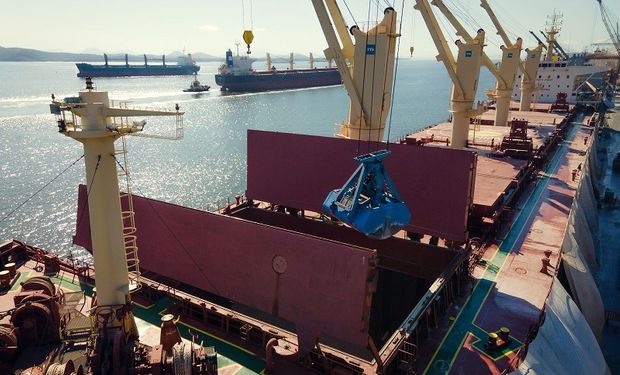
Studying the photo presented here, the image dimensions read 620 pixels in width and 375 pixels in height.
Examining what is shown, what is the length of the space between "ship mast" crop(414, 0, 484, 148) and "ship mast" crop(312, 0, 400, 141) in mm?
11802

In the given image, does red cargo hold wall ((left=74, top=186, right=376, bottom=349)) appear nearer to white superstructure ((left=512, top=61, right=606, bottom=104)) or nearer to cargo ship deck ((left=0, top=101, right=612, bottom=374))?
cargo ship deck ((left=0, top=101, right=612, bottom=374))

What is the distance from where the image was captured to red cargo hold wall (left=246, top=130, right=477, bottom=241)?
673 inches

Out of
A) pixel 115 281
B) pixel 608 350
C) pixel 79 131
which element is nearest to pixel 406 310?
pixel 608 350

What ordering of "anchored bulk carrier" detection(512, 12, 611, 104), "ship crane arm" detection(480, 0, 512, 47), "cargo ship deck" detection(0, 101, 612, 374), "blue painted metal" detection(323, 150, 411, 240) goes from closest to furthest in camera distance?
1. "blue painted metal" detection(323, 150, 411, 240)
2. "cargo ship deck" detection(0, 101, 612, 374)
3. "ship crane arm" detection(480, 0, 512, 47)
4. "anchored bulk carrier" detection(512, 12, 611, 104)

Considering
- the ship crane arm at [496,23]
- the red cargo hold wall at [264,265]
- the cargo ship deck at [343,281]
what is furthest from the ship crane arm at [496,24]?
the red cargo hold wall at [264,265]

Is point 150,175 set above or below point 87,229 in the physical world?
below

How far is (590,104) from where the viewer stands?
6881 cm

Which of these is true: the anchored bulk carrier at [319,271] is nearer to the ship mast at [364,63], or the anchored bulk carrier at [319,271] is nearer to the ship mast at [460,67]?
the ship mast at [364,63]

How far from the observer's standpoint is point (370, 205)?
39.2ft

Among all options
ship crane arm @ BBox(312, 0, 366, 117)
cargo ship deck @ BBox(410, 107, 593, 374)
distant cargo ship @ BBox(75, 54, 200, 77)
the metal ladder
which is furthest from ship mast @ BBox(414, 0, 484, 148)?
distant cargo ship @ BBox(75, 54, 200, 77)

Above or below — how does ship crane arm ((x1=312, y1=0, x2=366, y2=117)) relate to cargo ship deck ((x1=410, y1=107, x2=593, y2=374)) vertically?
above

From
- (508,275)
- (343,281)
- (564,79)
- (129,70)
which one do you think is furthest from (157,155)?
(129,70)

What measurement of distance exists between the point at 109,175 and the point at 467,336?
11.5m

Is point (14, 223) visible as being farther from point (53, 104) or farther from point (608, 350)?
point (608, 350)
